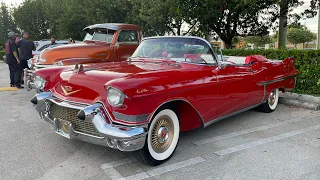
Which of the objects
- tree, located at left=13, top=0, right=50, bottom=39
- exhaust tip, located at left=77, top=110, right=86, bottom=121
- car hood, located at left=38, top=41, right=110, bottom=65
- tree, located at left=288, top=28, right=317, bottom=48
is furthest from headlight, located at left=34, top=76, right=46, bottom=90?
tree, located at left=288, top=28, right=317, bottom=48

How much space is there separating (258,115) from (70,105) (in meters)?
3.76

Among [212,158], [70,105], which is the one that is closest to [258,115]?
[212,158]

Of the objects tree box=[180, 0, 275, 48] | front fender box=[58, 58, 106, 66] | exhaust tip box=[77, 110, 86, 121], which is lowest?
exhaust tip box=[77, 110, 86, 121]

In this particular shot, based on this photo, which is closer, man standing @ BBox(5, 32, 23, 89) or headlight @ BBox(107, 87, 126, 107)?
headlight @ BBox(107, 87, 126, 107)

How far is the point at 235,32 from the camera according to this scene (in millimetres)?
12250

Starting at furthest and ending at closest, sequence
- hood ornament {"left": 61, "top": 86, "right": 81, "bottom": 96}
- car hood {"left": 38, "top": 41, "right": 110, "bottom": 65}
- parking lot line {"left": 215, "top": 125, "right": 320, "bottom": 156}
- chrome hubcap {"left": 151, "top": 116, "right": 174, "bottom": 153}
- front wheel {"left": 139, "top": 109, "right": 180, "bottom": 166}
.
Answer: car hood {"left": 38, "top": 41, "right": 110, "bottom": 65} → parking lot line {"left": 215, "top": 125, "right": 320, "bottom": 156} → hood ornament {"left": 61, "top": 86, "right": 81, "bottom": 96} → chrome hubcap {"left": 151, "top": 116, "right": 174, "bottom": 153} → front wheel {"left": 139, "top": 109, "right": 180, "bottom": 166}

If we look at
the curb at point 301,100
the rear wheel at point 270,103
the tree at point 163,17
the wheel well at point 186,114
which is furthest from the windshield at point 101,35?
the wheel well at point 186,114

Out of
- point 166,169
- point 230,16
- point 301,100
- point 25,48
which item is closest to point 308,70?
point 301,100

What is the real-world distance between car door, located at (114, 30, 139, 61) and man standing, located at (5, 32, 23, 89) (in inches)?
125

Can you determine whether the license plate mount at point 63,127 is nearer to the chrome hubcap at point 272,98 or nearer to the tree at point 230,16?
the chrome hubcap at point 272,98

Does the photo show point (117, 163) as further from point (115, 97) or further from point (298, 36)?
point (298, 36)

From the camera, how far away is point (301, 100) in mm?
6438

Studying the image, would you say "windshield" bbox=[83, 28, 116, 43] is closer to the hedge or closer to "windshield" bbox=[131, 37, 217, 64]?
"windshield" bbox=[131, 37, 217, 64]

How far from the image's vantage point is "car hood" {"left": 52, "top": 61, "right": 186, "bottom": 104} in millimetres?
3039
